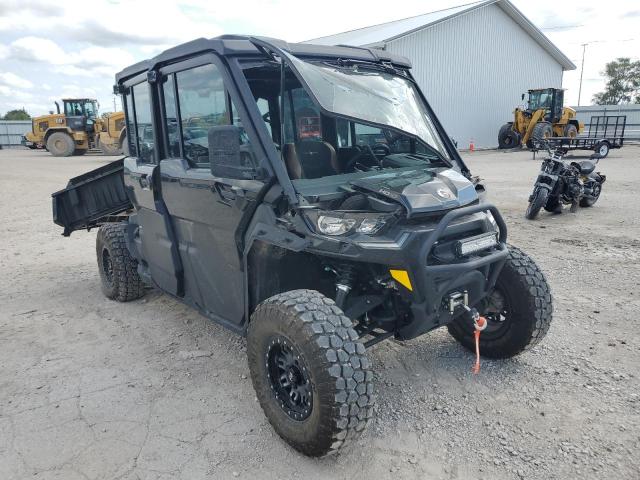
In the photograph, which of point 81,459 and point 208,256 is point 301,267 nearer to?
point 208,256

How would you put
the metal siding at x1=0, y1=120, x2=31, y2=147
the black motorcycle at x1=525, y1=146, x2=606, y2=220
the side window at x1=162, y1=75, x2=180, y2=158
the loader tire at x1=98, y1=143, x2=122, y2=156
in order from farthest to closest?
the metal siding at x1=0, y1=120, x2=31, y2=147, the loader tire at x1=98, y1=143, x2=122, y2=156, the black motorcycle at x1=525, y1=146, x2=606, y2=220, the side window at x1=162, y1=75, x2=180, y2=158

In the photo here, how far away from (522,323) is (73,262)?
5.65 m

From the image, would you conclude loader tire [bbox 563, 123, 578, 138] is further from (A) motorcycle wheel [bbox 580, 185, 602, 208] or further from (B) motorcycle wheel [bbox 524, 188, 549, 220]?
(B) motorcycle wheel [bbox 524, 188, 549, 220]

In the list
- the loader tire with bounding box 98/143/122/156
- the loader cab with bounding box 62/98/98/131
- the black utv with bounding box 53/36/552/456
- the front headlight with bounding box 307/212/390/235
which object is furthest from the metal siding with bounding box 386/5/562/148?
the front headlight with bounding box 307/212/390/235

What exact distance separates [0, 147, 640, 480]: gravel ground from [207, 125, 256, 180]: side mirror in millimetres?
1479

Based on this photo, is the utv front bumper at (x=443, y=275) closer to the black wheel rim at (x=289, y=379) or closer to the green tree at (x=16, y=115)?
the black wheel rim at (x=289, y=379)

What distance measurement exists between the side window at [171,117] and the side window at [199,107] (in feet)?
0.27

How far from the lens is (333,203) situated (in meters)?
2.89

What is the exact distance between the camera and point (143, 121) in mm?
4227

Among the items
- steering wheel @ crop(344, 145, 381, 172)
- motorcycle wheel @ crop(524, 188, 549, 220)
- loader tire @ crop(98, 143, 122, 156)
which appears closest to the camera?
steering wheel @ crop(344, 145, 381, 172)

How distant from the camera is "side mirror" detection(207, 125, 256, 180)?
2834mm

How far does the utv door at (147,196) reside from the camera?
3990 millimetres

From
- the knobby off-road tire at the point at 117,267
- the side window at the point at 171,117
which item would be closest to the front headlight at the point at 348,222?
the side window at the point at 171,117

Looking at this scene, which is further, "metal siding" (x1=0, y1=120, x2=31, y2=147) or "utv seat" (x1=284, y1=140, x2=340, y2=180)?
"metal siding" (x1=0, y1=120, x2=31, y2=147)
